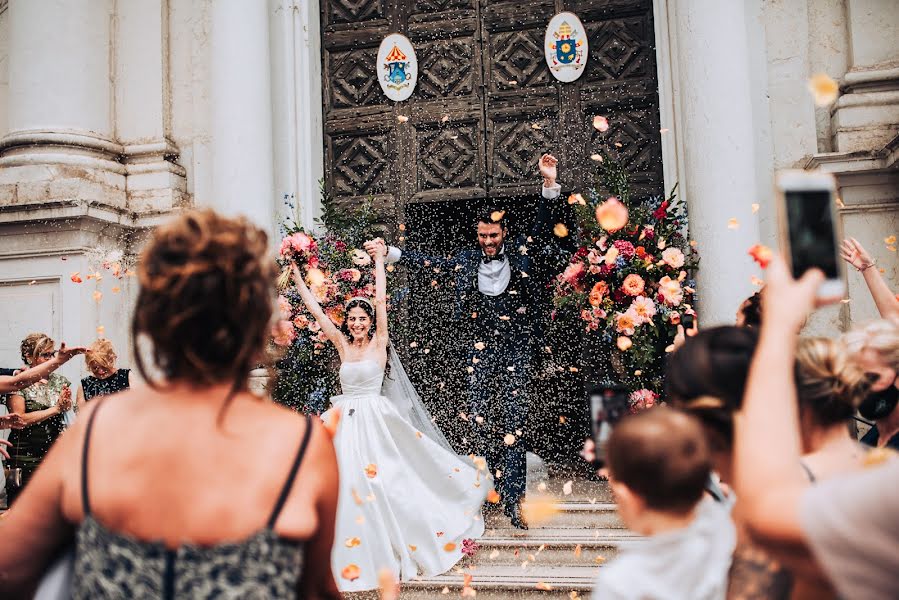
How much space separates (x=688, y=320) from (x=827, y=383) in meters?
4.35

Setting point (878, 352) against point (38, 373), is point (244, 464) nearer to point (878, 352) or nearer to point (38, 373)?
point (878, 352)

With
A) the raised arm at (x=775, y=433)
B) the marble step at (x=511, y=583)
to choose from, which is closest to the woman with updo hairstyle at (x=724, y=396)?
the raised arm at (x=775, y=433)

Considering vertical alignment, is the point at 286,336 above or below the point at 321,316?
below

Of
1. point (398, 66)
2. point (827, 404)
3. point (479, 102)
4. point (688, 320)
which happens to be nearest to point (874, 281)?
point (827, 404)

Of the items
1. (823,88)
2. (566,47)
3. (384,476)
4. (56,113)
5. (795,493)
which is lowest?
(384,476)

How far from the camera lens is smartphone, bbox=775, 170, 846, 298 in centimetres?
153

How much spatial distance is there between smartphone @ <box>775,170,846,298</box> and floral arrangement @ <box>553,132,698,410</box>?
15.0 feet

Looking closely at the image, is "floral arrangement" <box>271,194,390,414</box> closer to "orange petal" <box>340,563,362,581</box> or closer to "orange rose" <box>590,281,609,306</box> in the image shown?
"orange petal" <box>340,563,362,581</box>

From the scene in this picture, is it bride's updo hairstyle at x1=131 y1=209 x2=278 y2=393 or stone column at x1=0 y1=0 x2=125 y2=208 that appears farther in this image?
stone column at x1=0 y1=0 x2=125 y2=208

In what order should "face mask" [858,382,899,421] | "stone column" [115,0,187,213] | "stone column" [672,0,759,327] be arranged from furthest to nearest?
"stone column" [115,0,187,213] → "stone column" [672,0,759,327] → "face mask" [858,382,899,421]

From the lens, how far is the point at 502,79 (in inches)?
334

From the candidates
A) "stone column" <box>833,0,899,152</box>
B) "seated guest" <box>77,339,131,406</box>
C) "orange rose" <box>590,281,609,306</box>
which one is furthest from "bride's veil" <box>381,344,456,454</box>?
"stone column" <box>833,0,899,152</box>

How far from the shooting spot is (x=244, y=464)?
63.6 inches

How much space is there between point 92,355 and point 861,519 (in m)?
6.04
